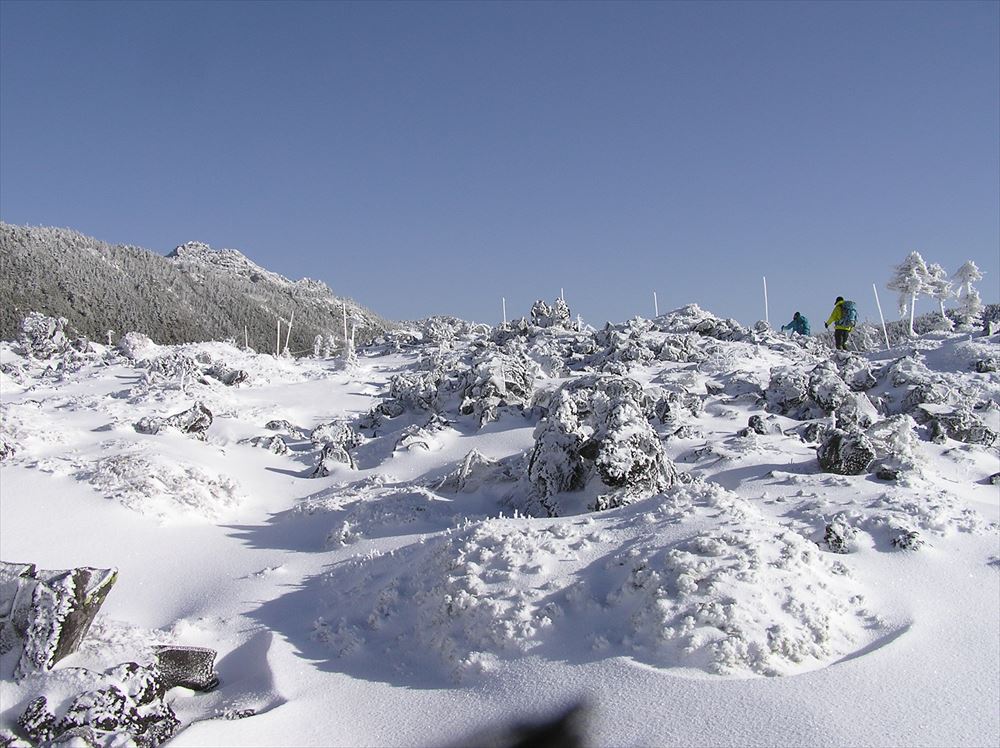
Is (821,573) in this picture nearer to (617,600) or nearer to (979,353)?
(617,600)

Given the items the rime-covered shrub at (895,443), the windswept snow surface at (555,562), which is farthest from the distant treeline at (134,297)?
the rime-covered shrub at (895,443)

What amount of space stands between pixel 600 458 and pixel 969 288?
40.7m

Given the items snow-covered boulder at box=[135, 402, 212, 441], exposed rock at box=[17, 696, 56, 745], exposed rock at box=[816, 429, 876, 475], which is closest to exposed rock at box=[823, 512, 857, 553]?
exposed rock at box=[816, 429, 876, 475]

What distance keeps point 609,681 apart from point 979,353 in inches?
866

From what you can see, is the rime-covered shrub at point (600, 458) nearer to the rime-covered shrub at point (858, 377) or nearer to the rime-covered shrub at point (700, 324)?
the rime-covered shrub at point (858, 377)

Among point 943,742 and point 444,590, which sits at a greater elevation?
point 444,590

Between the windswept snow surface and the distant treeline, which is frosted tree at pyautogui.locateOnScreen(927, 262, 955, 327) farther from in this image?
the distant treeline

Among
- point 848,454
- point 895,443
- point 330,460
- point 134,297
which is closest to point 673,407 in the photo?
point 895,443

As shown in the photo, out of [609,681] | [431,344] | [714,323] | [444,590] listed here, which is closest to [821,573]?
[609,681]

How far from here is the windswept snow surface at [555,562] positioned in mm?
5895

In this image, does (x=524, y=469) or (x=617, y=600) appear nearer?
(x=617, y=600)

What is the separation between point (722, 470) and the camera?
38.7 feet

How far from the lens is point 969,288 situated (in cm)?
4112

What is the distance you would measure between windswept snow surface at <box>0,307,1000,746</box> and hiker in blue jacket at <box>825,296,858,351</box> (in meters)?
9.00
